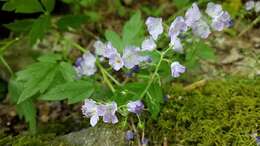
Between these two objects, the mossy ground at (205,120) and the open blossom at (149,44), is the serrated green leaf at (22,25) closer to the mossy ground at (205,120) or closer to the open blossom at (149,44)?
the mossy ground at (205,120)

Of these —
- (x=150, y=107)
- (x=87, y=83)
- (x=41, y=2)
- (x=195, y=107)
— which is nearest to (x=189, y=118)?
(x=195, y=107)

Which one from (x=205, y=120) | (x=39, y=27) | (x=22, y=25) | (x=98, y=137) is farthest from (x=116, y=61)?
(x=22, y=25)

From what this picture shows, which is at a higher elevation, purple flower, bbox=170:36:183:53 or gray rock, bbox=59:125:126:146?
purple flower, bbox=170:36:183:53

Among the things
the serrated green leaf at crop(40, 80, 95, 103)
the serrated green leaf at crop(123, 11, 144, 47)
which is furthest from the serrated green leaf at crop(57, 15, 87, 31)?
the serrated green leaf at crop(40, 80, 95, 103)

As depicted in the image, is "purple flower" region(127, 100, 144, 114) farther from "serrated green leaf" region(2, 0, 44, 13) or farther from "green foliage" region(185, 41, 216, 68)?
"serrated green leaf" region(2, 0, 44, 13)

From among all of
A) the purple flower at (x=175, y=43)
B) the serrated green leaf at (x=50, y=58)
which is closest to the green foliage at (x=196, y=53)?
the purple flower at (x=175, y=43)

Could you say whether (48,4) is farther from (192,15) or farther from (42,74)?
(192,15)
